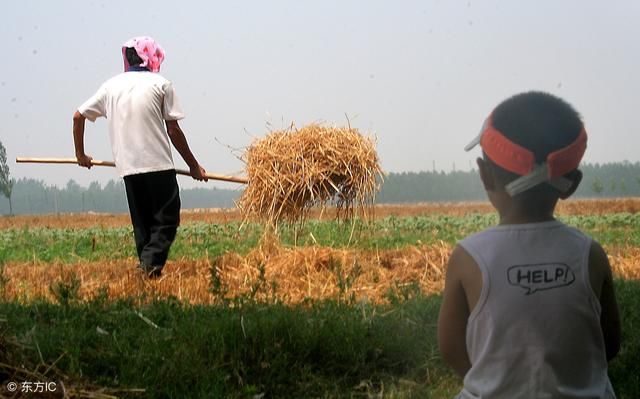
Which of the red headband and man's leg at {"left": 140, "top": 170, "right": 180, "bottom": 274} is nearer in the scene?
the red headband

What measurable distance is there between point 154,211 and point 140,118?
53 centimetres

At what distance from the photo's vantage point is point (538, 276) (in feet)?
5.63

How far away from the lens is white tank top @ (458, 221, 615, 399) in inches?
67.5

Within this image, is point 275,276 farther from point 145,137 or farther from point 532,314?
point 532,314

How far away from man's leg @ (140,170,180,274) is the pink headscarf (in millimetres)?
574

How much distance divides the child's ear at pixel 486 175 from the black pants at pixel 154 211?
3.42 metres

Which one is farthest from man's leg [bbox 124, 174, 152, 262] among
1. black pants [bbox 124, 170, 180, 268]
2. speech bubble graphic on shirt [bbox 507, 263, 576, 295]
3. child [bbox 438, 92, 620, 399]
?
speech bubble graphic on shirt [bbox 507, 263, 576, 295]

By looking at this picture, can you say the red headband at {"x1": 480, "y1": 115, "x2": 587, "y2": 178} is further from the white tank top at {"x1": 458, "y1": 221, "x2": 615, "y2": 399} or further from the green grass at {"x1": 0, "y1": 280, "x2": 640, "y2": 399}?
the green grass at {"x1": 0, "y1": 280, "x2": 640, "y2": 399}

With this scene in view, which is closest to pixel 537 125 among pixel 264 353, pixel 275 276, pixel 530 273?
pixel 530 273

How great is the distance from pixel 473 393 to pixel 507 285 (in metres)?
0.24

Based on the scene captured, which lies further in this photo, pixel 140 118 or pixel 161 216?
pixel 161 216

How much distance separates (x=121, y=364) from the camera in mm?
3066

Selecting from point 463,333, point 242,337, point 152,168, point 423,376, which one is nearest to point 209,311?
point 242,337

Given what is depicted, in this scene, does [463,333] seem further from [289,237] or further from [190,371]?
[289,237]
